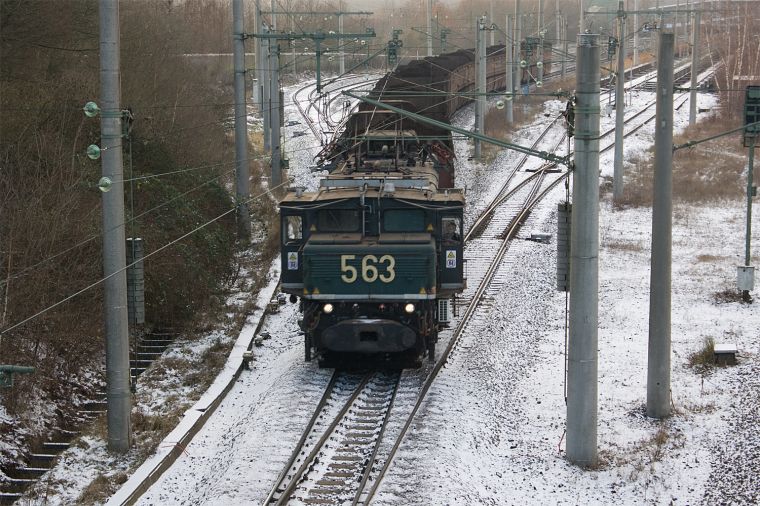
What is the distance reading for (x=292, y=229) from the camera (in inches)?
678

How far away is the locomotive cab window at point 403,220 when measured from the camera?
16.9 metres

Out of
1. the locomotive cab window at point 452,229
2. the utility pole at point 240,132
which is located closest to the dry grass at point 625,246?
the utility pole at point 240,132

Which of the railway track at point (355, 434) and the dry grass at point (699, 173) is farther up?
the dry grass at point (699, 173)

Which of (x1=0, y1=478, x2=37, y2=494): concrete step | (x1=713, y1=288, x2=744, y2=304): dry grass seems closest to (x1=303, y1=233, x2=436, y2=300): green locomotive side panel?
(x1=0, y1=478, x2=37, y2=494): concrete step

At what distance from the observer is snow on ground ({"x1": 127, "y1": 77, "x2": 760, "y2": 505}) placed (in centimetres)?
1322

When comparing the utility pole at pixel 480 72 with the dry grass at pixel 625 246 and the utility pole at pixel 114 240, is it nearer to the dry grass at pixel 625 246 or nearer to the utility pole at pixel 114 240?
the dry grass at pixel 625 246

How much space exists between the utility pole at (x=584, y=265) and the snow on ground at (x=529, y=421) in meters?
0.62

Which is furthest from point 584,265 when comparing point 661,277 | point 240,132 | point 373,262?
point 240,132

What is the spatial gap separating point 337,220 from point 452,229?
1.91 metres

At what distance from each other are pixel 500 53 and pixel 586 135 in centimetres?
4371

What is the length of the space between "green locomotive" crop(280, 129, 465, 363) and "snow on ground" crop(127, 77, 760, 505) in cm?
108

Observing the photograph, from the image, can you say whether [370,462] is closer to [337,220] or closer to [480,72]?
[337,220]

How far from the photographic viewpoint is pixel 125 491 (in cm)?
1316

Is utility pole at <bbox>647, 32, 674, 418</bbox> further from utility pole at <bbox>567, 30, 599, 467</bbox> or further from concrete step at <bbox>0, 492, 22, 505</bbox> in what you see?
concrete step at <bbox>0, 492, 22, 505</bbox>
